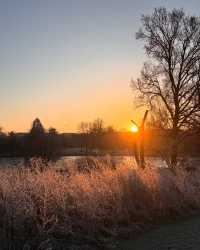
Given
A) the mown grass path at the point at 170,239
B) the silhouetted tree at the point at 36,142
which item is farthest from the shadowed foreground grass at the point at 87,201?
the silhouetted tree at the point at 36,142

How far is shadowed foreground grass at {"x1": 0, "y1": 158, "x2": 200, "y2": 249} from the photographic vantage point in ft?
24.8

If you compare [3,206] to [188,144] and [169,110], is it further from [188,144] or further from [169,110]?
[188,144]

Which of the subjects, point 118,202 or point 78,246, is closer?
point 78,246

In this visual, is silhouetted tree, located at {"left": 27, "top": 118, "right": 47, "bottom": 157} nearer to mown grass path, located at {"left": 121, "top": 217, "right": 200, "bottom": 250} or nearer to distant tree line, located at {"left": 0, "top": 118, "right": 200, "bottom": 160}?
distant tree line, located at {"left": 0, "top": 118, "right": 200, "bottom": 160}

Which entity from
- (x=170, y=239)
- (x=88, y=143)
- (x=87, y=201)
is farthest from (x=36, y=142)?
(x=170, y=239)

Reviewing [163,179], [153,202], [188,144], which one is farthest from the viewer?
[188,144]

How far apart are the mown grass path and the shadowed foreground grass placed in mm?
440

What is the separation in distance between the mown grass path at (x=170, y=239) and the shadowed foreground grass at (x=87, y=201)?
0.44 metres

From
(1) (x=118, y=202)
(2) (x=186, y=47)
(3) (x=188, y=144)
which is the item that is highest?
(2) (x=186, y=47)

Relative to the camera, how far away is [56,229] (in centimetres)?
779

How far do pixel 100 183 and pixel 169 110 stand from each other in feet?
62.8

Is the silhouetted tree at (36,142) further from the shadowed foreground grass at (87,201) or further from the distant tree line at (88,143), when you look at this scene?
the shadowed foreground grass at (87,201)

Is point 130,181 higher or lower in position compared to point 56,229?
higher

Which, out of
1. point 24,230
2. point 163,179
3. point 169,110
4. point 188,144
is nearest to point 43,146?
point 188,144
